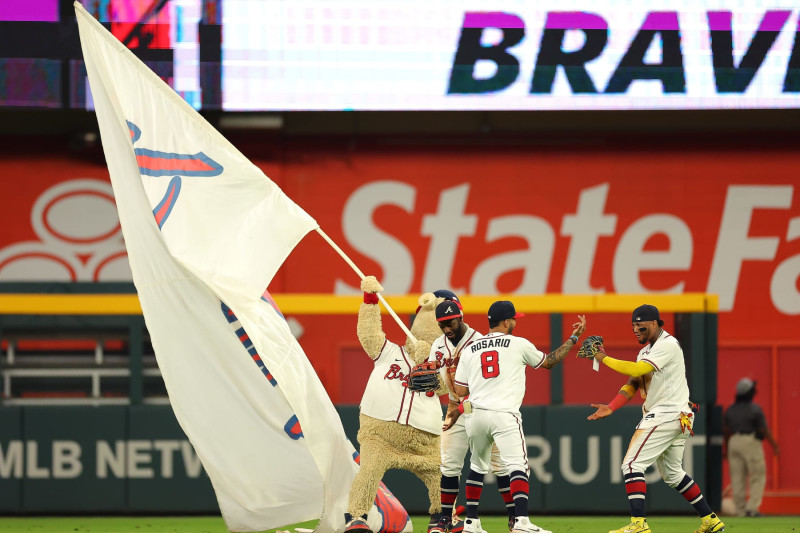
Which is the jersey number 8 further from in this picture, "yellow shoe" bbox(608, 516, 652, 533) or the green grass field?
the green grass field

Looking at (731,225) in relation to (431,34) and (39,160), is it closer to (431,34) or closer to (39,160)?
(431,34)

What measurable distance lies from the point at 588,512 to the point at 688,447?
121cm

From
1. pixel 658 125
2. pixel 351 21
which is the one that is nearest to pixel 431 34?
pixel 351 21

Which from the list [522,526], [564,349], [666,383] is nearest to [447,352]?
[564,349]

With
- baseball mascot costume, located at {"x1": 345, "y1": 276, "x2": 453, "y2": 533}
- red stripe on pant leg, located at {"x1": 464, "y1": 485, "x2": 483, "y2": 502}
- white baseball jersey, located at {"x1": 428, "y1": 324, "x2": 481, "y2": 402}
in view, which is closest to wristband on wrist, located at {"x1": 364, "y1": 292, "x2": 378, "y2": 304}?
baseball mascot costume, located at {"x1": 345, "y1": 276, "x2": 453, "y2": 533}

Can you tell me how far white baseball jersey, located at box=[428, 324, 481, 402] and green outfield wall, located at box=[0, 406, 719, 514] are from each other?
3256 millimetres

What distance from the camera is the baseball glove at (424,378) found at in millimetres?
9195

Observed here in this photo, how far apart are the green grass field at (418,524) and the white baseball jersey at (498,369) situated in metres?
2.11

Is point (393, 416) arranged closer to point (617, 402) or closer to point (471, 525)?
point (471, 525)

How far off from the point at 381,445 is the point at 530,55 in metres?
6.38

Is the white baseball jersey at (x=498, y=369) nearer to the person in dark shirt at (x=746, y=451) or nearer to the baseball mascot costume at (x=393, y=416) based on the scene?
the baseball mascot costume at (x=393, y=416)

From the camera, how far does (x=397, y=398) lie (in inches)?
371

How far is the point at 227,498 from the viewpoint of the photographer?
8.96 metres

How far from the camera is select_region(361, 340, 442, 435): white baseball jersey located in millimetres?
9422
